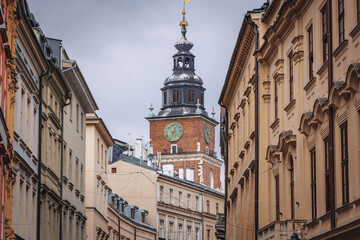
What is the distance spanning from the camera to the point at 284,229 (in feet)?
87.0

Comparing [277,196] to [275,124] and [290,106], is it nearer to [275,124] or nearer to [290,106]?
[275,124]

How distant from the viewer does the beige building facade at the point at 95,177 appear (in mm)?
56312

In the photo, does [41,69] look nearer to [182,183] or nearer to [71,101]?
[71,101]

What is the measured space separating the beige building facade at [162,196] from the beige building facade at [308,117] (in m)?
→ 52.2

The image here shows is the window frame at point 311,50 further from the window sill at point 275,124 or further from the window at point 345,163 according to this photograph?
the window sill at point 275,124

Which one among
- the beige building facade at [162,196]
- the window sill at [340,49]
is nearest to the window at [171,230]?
the beige building facade at [162,196]

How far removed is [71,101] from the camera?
152 ft

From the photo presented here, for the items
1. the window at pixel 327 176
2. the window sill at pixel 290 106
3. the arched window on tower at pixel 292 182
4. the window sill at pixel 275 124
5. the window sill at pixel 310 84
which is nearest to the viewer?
the window at pixel 327 176

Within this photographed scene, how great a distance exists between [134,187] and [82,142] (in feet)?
129

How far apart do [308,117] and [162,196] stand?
218 ft

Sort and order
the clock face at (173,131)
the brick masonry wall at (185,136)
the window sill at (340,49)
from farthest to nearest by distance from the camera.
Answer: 1. the clock face at (173,131)
2. the brick masonry wall at (185,136)
3. the window sill at (340,49)

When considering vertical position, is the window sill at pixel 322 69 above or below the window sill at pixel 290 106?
above

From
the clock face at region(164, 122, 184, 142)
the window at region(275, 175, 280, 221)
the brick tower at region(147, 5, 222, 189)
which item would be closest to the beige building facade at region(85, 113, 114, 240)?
the window at region(275, 175, 280, 221)

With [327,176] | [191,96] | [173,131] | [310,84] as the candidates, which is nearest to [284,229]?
[327,176]
